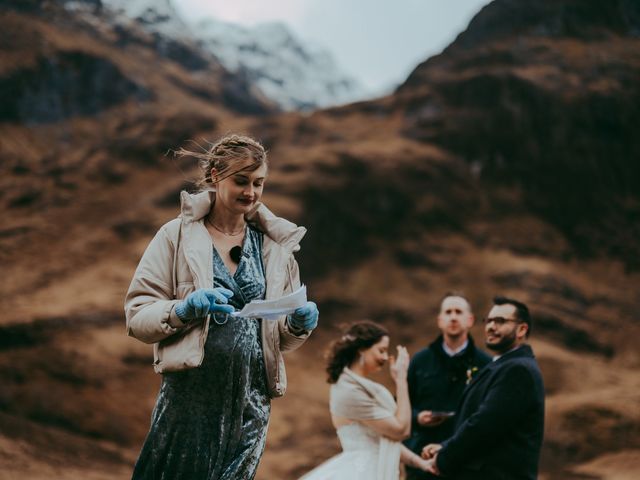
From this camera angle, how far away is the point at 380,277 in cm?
2414

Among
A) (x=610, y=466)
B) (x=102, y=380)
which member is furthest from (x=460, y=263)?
(x=102, y=380)

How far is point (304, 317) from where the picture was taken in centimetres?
271

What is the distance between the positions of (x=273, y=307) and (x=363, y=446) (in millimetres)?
2565

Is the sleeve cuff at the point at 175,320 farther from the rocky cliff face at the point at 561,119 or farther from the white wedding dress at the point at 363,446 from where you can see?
the rocky cliff face at the point at 561,119

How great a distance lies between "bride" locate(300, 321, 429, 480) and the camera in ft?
15.1

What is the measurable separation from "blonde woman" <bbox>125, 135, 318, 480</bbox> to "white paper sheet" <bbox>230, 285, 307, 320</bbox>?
0.23ft

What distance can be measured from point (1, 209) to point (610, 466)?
22.2m

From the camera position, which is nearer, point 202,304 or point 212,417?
point 202,304

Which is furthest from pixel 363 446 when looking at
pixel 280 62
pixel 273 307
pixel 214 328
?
pixel 280 62

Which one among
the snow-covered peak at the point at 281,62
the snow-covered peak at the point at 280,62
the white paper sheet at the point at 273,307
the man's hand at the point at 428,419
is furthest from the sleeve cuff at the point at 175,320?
the snow-covered peak at the point at 281,62

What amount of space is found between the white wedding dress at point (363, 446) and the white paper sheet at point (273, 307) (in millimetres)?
2287

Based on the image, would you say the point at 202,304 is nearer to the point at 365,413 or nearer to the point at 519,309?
the point at 365,413

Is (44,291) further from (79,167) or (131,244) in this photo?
(79,167)

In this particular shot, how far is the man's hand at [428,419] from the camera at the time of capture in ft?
16.7
